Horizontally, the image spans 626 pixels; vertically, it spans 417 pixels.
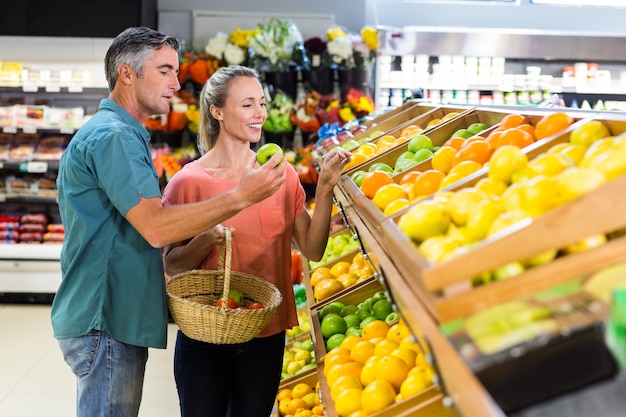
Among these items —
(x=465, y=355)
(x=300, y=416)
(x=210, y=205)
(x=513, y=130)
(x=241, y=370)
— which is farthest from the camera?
(x=300, y=416)

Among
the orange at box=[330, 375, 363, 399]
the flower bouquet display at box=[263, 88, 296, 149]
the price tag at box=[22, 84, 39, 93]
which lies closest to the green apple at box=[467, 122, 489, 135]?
the orange at box=[330, 375, 363, 399]

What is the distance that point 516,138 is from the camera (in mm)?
1819

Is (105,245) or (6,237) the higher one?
(105,245)

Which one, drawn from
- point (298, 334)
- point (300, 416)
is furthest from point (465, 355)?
point (298, 334)

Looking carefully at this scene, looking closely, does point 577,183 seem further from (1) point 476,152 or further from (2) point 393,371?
(2) point 393,371

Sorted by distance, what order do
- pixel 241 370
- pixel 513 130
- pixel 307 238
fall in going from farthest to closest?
1. pixel 307 238
2. pixel 241 370
3. pixel 513 130

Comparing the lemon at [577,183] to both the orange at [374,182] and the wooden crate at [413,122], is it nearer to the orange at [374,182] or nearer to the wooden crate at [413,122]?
the orange at [374,182]

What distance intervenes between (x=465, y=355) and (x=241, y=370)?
63.7 inches

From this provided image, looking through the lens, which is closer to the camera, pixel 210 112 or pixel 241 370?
pixel 241 370

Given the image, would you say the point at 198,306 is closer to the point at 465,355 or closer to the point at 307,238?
the point at 307,238

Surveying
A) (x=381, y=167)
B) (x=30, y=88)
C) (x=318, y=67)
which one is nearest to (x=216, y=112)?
(x=381, y=167)

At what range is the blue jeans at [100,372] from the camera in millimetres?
2164

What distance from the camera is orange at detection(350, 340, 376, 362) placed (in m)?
2.23

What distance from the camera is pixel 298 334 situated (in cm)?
386
